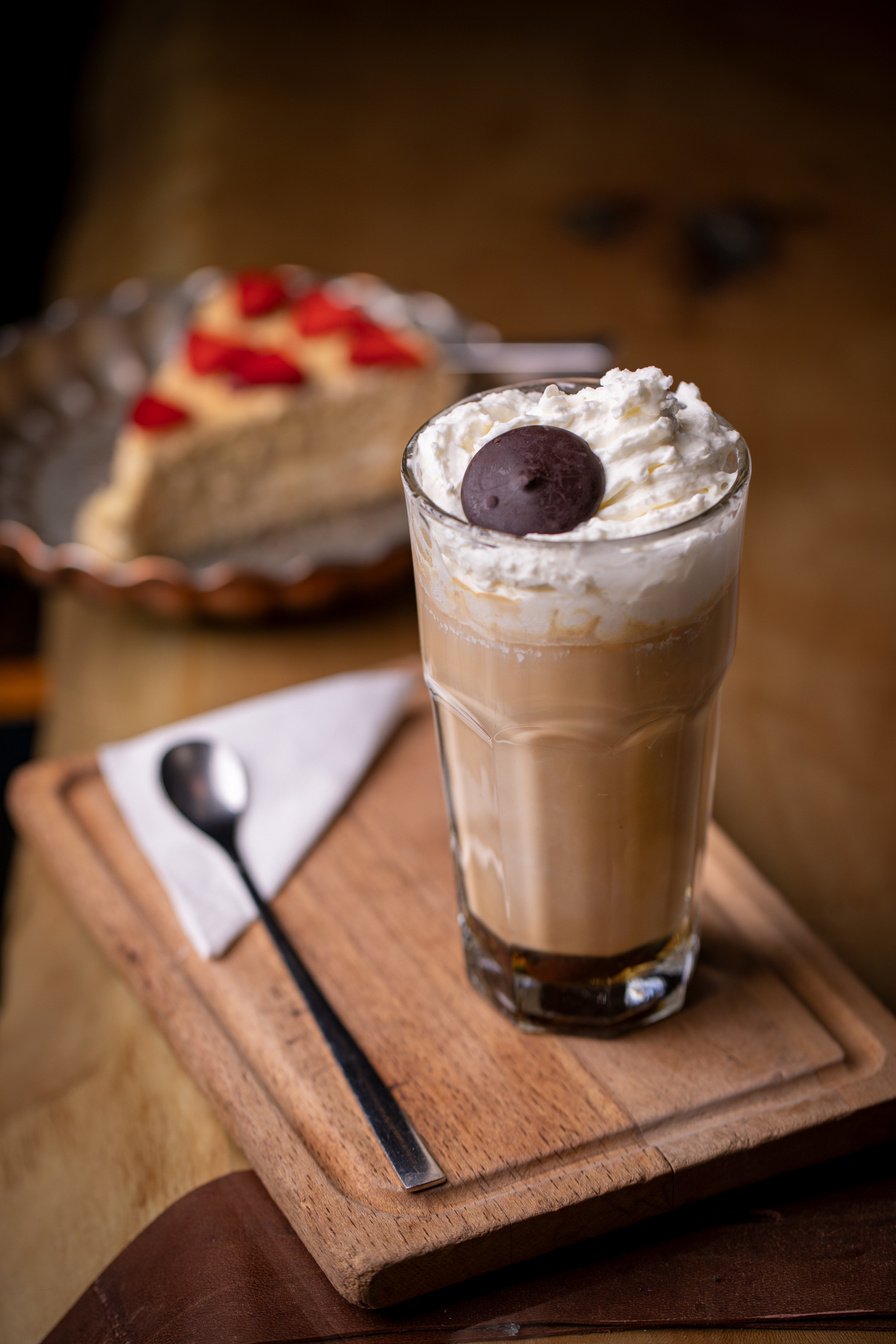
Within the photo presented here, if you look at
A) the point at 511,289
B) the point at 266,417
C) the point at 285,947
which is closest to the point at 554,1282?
the point at 285,947

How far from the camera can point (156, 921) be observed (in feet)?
3.11

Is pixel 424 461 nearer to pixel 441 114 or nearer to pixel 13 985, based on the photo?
pixel 13 985

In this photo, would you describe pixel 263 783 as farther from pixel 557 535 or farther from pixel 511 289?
pixel 511 289

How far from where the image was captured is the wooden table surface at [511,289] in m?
0.92

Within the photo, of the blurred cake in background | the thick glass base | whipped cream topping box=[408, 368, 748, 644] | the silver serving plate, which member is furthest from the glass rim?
the blurred cake in background

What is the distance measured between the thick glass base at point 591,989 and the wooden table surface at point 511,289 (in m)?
0.17

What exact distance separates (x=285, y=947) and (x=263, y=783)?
0.60ft

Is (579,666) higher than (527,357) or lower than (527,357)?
higher

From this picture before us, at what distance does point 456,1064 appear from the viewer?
2.72 feet

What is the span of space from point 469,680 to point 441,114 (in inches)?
72.8

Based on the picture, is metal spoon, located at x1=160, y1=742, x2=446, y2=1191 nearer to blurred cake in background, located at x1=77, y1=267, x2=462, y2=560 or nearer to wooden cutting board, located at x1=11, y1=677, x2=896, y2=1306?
wooden cutting board, located at x1=11, y1=677, x2=896, y2=1306

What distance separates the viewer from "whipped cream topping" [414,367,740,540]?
2.29ft

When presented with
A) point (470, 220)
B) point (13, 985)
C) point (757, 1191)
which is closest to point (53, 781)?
point (13, 985)

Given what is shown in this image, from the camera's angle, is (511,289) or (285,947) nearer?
(285,947)
